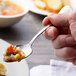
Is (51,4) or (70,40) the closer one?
(70,40)

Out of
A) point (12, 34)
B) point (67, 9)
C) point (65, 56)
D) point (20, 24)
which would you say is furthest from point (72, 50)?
point (20, 24)

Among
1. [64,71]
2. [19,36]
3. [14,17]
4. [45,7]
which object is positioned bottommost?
[64,71]

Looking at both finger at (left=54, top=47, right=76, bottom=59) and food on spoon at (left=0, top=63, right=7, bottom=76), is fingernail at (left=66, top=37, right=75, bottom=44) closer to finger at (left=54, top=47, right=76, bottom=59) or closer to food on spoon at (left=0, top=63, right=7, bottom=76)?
finger at (left=54, top=47, right=76, bottom=59)

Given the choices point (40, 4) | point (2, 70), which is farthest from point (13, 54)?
point (40, 4)

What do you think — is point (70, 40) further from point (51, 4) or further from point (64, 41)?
point (51, 4)

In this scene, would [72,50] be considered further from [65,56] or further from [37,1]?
[37,1]

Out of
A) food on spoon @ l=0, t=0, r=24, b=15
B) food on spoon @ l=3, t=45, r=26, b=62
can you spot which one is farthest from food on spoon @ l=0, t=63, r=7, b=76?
food on spoon @ l=0, t=0, r=24, b=15
